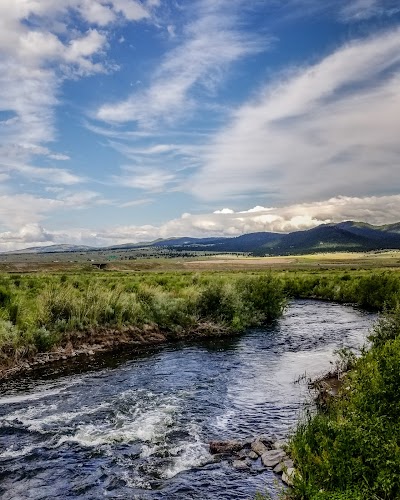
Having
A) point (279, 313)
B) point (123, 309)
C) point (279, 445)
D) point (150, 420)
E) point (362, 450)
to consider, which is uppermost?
point (362, 450)

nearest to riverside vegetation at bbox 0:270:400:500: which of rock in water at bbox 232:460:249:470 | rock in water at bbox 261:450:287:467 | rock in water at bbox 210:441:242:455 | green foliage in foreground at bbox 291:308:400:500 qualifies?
green foliage in foreground at bbox 291:308:400:500

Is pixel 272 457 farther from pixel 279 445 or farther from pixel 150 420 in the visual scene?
pixel 150 420

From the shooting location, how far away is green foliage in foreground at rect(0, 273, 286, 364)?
29688 mm

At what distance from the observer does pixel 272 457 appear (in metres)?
14.9

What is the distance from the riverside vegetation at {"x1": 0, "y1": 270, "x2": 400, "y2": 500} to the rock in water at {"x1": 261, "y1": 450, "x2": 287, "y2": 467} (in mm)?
1569

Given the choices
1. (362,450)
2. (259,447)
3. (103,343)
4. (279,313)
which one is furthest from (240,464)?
(279,313)

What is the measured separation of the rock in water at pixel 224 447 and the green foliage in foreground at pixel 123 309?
16296mm

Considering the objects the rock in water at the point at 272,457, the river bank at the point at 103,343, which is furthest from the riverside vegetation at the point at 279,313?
the rock in water at the point at 272,457

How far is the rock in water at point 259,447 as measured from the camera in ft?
50.8

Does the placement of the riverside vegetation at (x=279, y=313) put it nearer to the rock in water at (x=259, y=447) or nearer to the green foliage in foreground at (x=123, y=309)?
the green foliage in foreground at (x=123, y=309)

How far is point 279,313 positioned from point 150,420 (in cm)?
3074

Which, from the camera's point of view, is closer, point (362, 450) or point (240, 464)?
point (362, 450)

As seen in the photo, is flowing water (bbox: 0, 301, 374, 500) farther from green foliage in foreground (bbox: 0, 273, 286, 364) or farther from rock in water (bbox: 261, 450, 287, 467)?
green foliage in foreground (bbox: 0, 273, 286, 364)

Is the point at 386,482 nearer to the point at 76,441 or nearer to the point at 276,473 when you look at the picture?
the point at 276,473
